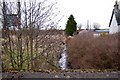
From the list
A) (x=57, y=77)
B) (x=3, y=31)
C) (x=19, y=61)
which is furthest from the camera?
(x=19, y=61)

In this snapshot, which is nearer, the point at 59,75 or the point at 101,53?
the point at 59,75

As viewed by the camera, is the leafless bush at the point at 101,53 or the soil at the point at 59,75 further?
the leafless bush at the point at 101,53

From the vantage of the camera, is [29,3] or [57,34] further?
[57,34]

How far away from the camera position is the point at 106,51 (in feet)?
15.9

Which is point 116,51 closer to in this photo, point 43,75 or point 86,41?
point 86,41

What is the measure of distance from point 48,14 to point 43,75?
1.86 m

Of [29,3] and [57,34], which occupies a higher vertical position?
[29,3]

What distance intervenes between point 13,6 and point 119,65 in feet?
11.4

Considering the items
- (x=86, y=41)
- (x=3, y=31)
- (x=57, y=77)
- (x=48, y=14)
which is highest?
(x=48, y=14)

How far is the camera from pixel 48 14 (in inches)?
153

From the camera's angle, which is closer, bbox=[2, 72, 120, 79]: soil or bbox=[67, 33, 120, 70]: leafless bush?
bbox=[2, 72, 120, 79]: soil

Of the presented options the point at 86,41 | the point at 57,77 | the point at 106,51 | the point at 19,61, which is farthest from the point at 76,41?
the point at 57,77

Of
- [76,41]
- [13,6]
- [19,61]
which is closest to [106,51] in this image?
[76,41]

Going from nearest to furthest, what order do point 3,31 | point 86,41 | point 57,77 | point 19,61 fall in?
point 57,77
point 3,31
point 19,61
point 86,41
